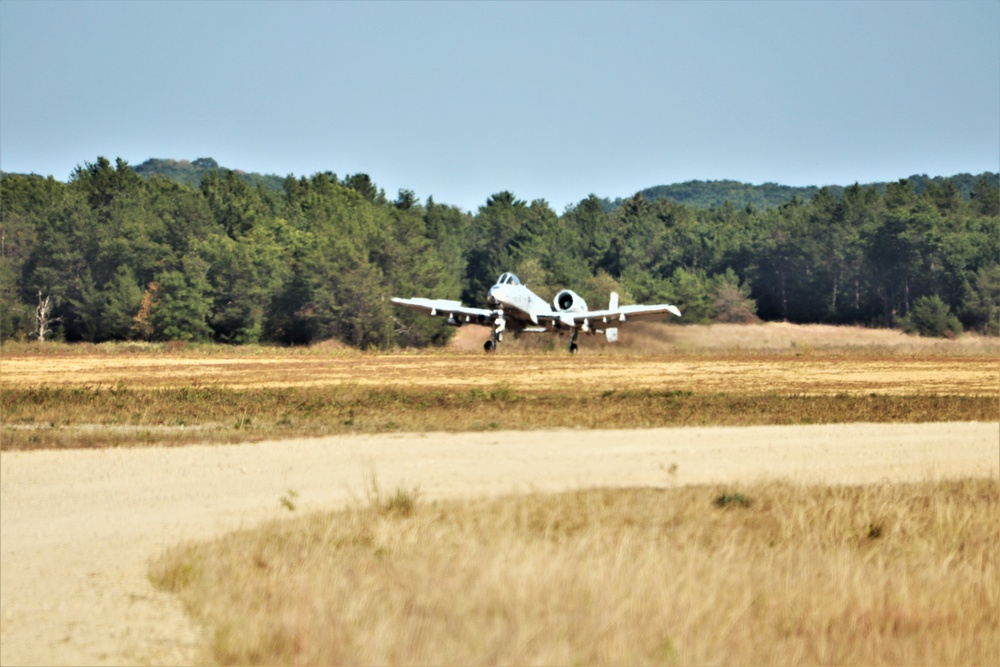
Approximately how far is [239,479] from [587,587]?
509 centimetres

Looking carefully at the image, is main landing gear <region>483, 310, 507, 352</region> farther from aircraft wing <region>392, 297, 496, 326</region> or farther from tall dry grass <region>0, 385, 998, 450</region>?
tall dry grass <region>0, 385, 998, 450</region>

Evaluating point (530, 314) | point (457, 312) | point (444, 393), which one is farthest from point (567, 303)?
point (444, 393)

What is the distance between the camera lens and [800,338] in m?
66.4

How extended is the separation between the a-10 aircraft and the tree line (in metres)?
13.2

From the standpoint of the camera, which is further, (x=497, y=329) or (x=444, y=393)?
(x=497, y=329)

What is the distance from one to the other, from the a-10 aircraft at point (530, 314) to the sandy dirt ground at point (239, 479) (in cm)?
3088

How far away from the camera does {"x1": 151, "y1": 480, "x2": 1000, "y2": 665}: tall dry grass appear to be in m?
7.80

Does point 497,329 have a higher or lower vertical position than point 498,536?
higher

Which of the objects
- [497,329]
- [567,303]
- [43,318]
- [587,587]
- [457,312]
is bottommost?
[587,587]

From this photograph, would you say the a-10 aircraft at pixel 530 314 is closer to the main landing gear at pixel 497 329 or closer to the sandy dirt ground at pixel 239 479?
the main landing gear at pixel 497 329

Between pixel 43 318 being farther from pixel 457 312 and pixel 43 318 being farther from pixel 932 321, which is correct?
pixel 932 321

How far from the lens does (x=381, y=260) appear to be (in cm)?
7169

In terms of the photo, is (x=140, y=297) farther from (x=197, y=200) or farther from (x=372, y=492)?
(x=372, y=492)

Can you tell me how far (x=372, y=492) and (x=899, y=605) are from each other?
5.23m
